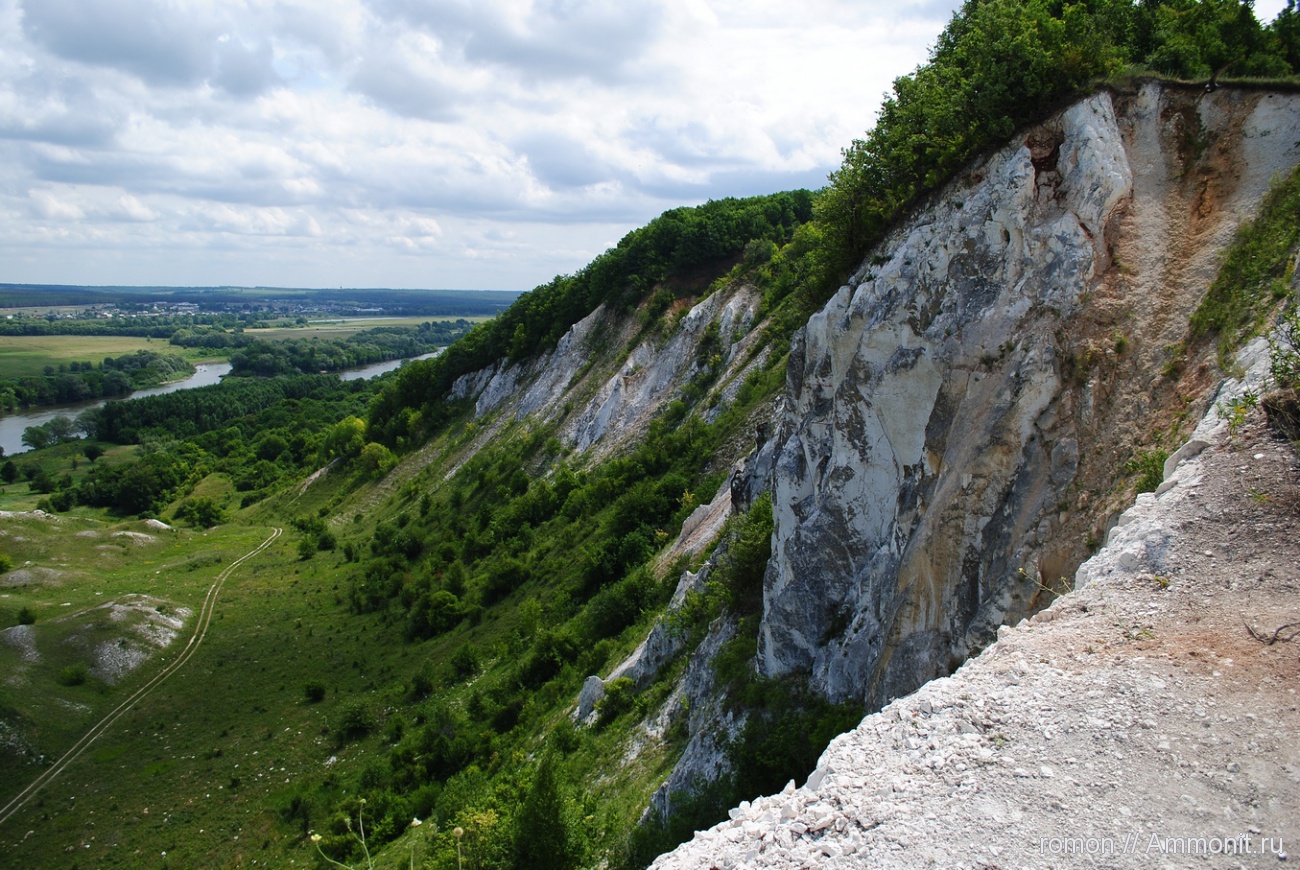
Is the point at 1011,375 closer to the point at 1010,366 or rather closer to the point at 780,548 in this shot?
the point at 1010,366

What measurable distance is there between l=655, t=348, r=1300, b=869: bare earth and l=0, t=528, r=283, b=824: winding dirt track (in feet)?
106

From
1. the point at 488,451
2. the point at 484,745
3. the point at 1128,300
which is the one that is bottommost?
the point at 484,745

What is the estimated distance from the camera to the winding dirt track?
27422 millimetres

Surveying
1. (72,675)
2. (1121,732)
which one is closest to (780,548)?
(1121,732)

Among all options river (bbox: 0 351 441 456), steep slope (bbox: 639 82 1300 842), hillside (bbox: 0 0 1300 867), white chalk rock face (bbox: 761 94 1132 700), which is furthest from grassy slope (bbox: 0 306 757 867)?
river (bbox: 0 351 441 456)

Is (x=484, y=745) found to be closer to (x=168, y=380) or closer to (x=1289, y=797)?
(x=1289, y=797)

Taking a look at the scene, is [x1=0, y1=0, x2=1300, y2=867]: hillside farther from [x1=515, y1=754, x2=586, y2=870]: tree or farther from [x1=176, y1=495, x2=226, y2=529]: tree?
[x1=176, y1=495, x2=226, y2=529]: tree

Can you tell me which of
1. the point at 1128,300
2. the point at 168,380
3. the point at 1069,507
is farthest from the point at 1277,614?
the point at 168,380

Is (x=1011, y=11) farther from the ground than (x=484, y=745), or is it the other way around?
(x=1011, y=11)

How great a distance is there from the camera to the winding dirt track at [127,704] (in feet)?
90.0

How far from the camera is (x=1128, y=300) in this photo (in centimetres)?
1105

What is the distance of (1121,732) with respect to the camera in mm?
6227

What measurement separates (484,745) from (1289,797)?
74.3ft

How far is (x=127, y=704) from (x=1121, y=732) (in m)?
39.9
